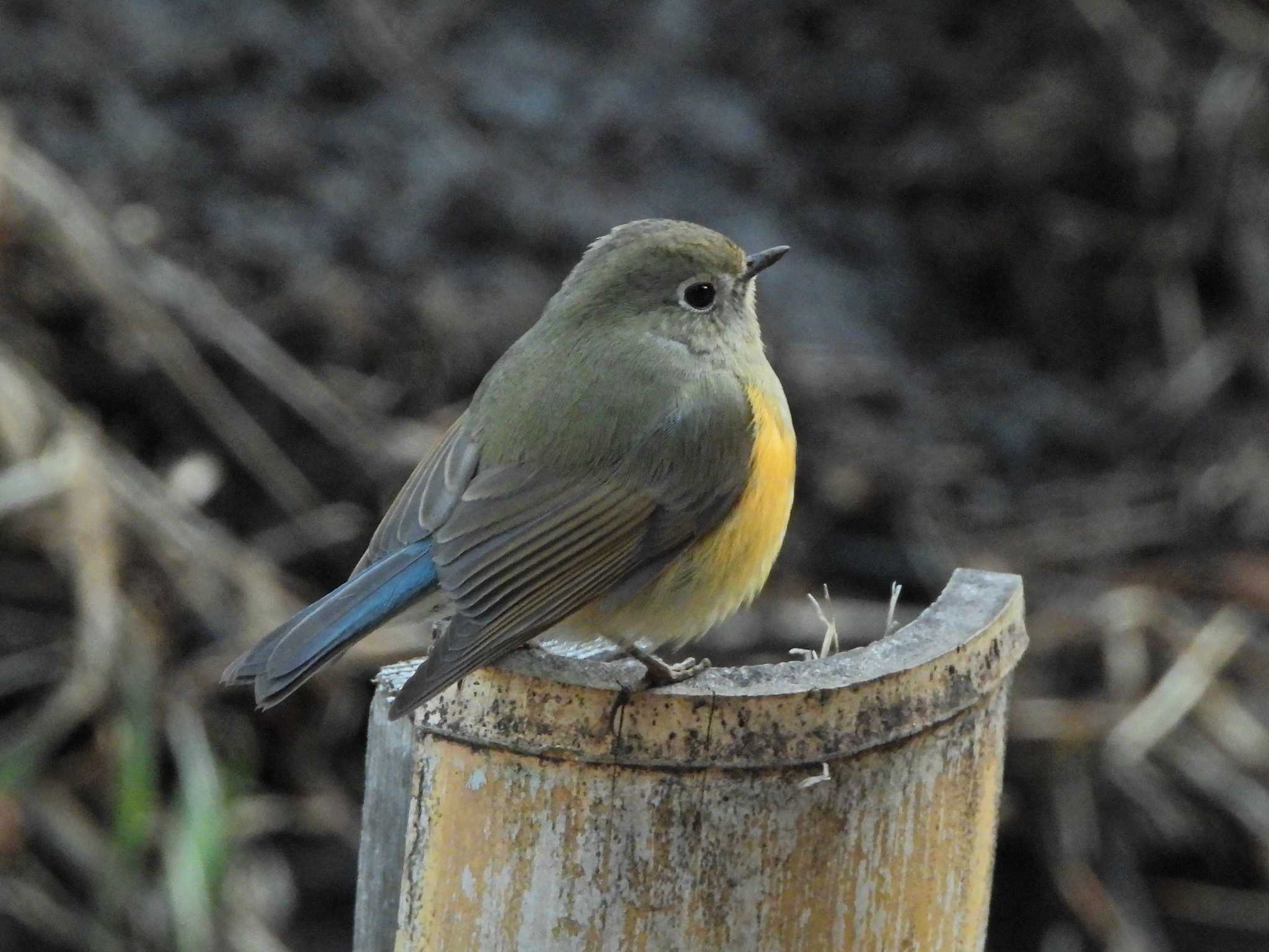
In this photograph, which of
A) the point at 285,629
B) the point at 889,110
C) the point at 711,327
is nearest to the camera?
the point at 285,629

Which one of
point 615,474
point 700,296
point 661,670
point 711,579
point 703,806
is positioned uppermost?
point 700,296

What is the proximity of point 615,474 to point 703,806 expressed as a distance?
3.47ft

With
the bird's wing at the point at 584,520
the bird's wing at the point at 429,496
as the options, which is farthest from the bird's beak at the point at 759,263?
the bird's wing at the point at 429,496

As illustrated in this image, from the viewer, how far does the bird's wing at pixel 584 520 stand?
2607mm

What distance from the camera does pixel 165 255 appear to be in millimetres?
4309

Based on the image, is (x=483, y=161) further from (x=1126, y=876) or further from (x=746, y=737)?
(x=746, y=737)

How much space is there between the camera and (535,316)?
4.43 m

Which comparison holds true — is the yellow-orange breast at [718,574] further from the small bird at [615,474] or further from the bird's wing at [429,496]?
the bird's wing at [429,496]

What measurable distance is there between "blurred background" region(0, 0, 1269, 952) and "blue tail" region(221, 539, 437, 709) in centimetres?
123

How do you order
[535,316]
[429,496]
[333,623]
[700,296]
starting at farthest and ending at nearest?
[535,316] → [700,296] → [429,496] → [333,623]

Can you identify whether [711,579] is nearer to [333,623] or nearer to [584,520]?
[584,520]

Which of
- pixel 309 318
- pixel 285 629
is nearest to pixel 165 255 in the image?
pixel 309 318

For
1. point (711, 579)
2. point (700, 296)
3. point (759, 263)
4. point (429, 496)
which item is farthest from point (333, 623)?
point (759, 263)

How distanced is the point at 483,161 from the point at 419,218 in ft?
0.84
